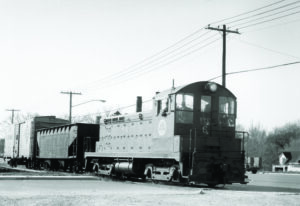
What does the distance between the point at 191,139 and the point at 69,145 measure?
11648mm

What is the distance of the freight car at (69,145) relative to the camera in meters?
26.6

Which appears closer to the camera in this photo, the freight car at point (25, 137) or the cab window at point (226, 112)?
the cab window at point (226, 112)

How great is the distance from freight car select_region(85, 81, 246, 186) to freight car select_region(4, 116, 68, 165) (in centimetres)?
1580

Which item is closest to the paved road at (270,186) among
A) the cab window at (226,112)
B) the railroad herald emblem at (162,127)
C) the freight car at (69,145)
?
the cab window at (226,112)

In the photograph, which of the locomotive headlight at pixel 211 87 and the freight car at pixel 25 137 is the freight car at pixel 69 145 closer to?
the freight car at pixel 25 137

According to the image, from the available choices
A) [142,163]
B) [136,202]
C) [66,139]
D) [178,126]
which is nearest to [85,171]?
[66,139]

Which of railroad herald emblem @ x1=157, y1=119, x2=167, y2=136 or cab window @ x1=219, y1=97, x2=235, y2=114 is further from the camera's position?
cab window @ x1=219, y1=97, x2=235, y2=114

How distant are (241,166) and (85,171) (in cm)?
1087

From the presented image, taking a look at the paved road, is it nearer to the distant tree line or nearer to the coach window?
the coach window

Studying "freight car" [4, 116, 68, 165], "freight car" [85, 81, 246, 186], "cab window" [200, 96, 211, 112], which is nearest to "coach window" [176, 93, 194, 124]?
"freight car" [85, 81, 246, 186]

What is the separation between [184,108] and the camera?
18.5 m

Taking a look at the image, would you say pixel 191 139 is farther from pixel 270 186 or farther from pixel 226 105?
pixel 270 186

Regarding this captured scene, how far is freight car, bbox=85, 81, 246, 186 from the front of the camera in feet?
57.8

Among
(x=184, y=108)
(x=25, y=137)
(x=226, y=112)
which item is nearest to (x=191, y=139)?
(x=184, y=108)
